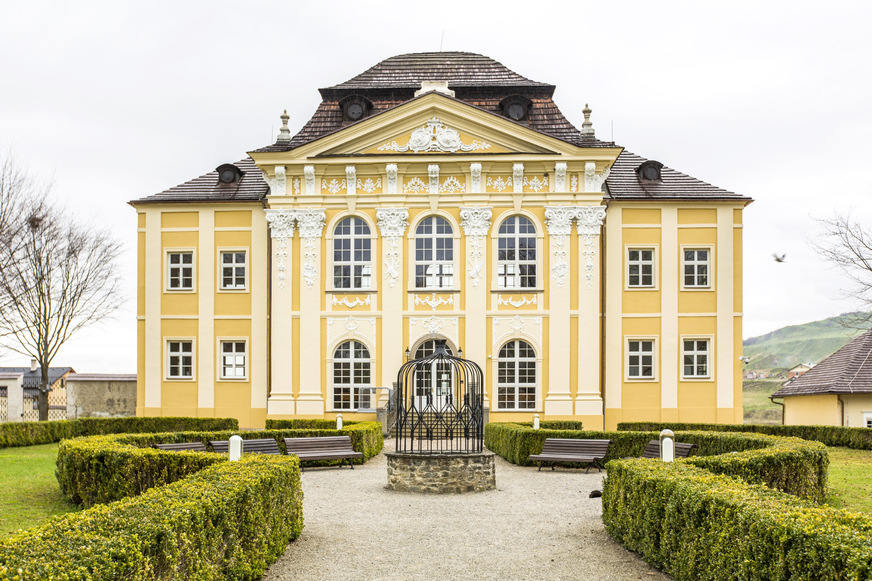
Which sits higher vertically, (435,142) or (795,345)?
(435,142)

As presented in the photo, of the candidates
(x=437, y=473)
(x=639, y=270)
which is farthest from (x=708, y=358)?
(x=437, y=473)

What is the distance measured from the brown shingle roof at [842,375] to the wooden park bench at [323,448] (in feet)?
66.1

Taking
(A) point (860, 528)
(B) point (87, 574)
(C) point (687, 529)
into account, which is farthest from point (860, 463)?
(B) point (87, 574)

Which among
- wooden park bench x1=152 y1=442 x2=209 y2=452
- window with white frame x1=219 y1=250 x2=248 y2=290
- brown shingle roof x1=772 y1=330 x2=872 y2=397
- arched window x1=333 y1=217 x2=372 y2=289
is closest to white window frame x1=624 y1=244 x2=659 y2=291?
brown shingle roof x1=772 y1=330 x2=872 y2=397

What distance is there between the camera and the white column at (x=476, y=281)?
27.7m

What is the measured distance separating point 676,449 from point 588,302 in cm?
1182

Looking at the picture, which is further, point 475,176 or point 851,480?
point 475,176

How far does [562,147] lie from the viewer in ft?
89.8

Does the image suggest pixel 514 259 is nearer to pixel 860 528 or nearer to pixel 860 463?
pixel 860 463

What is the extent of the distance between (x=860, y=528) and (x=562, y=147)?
22052 mm

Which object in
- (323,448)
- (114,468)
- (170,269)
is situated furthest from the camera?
(170,269)

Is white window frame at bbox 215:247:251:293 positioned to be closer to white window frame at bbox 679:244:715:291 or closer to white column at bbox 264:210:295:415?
white column at bbox 264:210:295:415

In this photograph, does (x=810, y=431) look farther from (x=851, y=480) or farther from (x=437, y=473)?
(x=437, y=473)

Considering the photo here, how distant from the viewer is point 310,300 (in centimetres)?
2803
